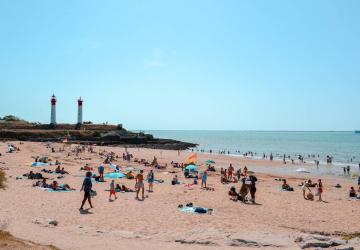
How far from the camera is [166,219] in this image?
523 inches

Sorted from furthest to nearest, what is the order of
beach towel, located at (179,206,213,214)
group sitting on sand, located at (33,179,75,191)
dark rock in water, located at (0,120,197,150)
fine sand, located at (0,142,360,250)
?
dark rock in water, located at (0,120,197,150), group sitting on sand, located at (33,179,75,191), beach towel, located at (179,206,213,214), fine sand, located at (0,142,360,250)

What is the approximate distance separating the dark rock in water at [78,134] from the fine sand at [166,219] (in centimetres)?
4980

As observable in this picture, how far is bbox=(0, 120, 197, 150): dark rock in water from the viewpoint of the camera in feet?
225

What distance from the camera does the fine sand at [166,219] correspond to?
962cm

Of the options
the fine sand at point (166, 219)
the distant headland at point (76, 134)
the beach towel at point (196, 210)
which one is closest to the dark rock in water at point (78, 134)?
the distant headland at point (76, 134)

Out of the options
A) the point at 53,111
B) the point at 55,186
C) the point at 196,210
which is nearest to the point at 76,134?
the point at 53,111

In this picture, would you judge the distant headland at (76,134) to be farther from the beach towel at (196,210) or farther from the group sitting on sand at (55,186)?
the beach towel at (196,210)

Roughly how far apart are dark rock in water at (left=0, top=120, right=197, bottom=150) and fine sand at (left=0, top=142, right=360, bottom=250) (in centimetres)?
4980

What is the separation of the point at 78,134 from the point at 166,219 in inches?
2565

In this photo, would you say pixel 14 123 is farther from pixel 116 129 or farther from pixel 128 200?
pixel 128 200

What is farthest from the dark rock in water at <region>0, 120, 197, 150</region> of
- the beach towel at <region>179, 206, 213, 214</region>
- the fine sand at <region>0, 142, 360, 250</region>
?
the beach towel at <region>179, 206, 213, 214</region>

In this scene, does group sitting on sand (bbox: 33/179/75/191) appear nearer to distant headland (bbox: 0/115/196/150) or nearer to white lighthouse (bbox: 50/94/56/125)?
distant headland (bbox: 0/115/196/150)

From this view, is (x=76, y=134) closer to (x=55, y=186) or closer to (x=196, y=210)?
(x=55, y=186)

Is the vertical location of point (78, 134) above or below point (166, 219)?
above
